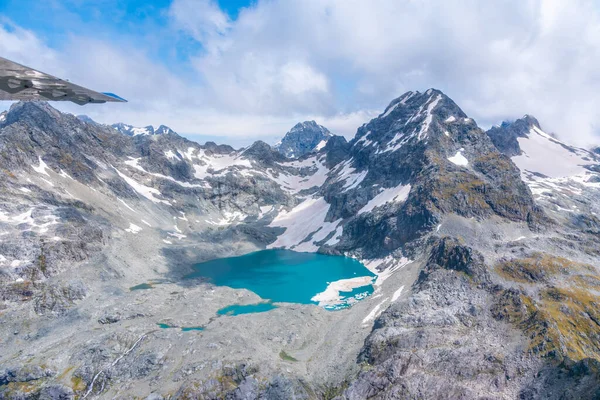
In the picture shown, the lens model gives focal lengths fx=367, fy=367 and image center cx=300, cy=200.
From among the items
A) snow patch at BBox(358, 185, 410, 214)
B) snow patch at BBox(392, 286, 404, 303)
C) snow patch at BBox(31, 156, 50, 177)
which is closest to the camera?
snow patch at BBox(392, 286, 404, 303)

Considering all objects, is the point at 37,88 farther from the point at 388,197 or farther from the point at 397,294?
the point at 388,197

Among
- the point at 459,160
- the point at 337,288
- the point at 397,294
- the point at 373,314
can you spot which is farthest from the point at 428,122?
the point at 373,314

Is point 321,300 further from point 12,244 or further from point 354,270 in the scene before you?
point 12,244

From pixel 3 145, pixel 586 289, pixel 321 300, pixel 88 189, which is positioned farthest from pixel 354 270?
pixel 3 145

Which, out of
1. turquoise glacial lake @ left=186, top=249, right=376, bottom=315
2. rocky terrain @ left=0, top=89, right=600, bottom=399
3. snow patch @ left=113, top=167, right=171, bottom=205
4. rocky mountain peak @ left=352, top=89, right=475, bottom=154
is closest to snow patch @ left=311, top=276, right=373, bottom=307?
turquoise glacial lake @ left=186, top=249, right=376, bottom=315

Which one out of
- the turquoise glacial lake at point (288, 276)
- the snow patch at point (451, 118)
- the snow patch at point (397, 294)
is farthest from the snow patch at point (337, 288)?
the snow patch at point (451, 118)

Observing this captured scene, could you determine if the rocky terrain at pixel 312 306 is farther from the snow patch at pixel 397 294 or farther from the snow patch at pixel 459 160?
the snow patch at pixel 459 160

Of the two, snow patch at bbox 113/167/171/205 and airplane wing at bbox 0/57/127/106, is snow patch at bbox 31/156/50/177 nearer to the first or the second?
snow patch at bbox 113/167/171/205
